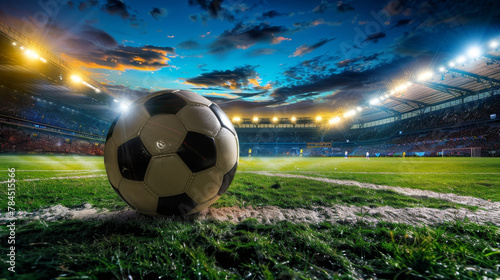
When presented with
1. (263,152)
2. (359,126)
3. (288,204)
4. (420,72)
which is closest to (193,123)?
(288,204)

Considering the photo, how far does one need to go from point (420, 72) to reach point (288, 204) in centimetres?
2531

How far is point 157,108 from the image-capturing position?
1.92 metres

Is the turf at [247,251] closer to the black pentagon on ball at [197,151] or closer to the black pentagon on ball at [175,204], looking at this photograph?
the black pentagon on ball at [175,204]

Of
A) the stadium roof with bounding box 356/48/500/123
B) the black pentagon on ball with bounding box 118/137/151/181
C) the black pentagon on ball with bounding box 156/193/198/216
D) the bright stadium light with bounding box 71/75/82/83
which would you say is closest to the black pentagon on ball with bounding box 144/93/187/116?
the black pentagon on ball with bounding box 118/137/151/181

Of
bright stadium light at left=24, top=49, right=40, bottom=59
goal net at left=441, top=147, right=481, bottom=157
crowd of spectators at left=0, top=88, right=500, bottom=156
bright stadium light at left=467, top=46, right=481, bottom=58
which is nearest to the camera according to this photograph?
bright stadium light at left=24, top=49, right=40, bottom=59

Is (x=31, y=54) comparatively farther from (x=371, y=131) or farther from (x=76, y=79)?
(x=371, y=131)

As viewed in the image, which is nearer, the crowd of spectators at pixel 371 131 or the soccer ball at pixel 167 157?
the soccer ball at pixel 167 157

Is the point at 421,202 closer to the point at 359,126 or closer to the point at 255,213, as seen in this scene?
the point at 255,213

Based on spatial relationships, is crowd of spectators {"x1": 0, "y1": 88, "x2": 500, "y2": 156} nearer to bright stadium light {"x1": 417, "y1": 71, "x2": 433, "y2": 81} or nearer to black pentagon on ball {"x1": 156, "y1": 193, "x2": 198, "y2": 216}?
bright stadium light {"x1": 417, "y1": 71, "x2": 433, "y2": 81}

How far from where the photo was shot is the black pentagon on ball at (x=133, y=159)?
175cm

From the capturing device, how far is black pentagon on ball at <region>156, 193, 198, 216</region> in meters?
1.77

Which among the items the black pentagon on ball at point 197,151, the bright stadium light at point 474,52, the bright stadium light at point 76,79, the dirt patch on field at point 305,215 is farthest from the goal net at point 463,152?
the bright stadium light at point 76,79

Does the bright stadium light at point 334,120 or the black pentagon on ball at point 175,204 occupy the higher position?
the bright stadium light at point 334,120

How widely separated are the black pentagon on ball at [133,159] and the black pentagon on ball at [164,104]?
305 mm
